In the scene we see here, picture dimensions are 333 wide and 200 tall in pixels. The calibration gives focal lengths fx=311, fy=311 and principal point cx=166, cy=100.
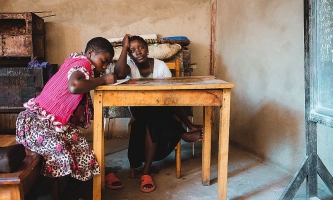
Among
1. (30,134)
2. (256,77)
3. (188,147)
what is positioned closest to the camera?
(30,134)

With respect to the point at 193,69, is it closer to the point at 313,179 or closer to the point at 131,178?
the point at 131,178

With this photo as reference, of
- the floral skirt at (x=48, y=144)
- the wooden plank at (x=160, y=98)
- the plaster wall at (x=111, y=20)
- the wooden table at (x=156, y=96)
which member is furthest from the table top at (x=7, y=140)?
the plaster wall at (x=111, y=20)

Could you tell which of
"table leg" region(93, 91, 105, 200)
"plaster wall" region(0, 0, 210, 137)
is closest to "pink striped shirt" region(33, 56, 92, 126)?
"table leg" region(93, 91, 105, 200)

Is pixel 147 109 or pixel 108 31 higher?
pixel 108 31

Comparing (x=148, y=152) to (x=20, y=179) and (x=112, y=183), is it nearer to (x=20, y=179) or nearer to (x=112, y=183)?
(x=112, y=183)

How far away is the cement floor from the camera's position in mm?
2338

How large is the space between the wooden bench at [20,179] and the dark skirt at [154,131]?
3.41 ft

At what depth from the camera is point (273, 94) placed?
301 centimetres

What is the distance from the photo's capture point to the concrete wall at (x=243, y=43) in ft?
8.93

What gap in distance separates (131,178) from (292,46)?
5.95 feet

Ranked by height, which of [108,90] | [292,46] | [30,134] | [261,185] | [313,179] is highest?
[292,46]

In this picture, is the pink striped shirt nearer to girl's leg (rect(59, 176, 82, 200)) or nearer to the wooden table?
the wooden table

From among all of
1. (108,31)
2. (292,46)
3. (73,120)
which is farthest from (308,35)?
(108,31)

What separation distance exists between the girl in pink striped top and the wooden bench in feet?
0.45
